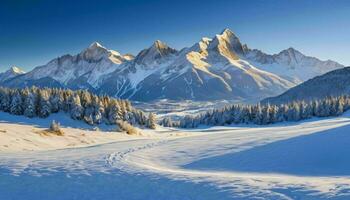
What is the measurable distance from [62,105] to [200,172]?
69.3 metres

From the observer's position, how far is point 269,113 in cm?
12481

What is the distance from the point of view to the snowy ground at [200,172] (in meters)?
22.4

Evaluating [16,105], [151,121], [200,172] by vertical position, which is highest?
[16,105]

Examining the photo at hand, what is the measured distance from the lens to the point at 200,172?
29.2 meters

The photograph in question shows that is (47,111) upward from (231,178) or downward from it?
upward

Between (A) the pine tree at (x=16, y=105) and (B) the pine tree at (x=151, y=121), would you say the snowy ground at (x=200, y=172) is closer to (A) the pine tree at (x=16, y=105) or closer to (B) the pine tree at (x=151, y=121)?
(A) the pine tree at (x=16, y=105)

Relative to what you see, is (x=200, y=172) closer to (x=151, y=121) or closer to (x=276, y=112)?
(x=151, y=121)

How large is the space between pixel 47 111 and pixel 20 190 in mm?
66875

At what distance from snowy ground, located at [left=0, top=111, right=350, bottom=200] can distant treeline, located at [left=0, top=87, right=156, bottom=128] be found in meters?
52.7

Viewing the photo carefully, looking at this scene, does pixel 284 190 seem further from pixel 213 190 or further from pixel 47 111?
pixel 47 111

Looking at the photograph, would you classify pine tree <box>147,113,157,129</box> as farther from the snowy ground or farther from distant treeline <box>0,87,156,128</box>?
the snowy ground

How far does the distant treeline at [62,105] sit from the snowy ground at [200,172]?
52.7 m

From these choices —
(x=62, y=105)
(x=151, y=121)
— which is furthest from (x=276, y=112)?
(x=62, y=105)

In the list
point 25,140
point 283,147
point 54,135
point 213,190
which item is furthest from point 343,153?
point 54,135
